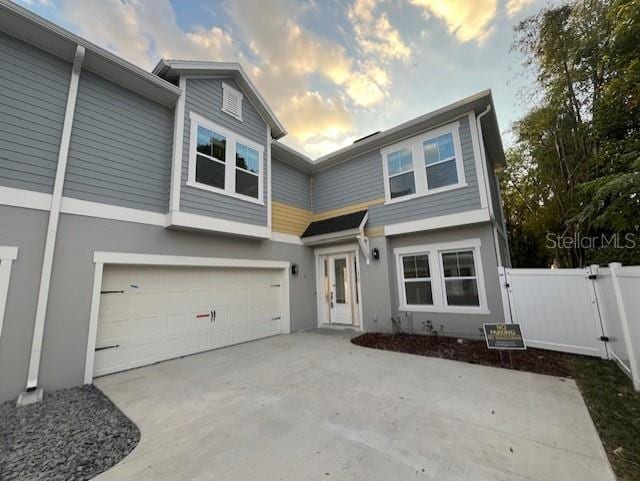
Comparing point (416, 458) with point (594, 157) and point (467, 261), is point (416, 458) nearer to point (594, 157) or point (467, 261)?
point (467, 261)

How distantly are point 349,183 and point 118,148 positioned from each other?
5937mm

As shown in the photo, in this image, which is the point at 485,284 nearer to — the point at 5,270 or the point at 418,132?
the point at 418,132

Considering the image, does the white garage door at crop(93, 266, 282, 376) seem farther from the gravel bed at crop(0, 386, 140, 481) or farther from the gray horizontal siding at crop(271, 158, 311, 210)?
the gray horizontal siding at crop(271, 158, 311, 210)

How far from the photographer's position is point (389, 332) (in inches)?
274

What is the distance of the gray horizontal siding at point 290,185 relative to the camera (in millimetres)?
8203

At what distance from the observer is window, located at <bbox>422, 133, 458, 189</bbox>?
658 cm

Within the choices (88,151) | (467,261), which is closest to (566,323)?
(467,261)

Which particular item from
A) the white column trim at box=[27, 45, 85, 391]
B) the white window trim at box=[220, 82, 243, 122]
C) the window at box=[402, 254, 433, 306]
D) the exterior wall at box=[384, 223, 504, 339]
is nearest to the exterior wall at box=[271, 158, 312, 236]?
the white window trim at box=[220, 82, 243, 122]

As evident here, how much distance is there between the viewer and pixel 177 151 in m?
5.44

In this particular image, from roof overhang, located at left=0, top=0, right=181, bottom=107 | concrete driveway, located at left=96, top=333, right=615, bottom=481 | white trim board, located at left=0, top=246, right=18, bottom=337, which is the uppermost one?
roof overhang, located at left=0, top=0, right=181, bottom=107

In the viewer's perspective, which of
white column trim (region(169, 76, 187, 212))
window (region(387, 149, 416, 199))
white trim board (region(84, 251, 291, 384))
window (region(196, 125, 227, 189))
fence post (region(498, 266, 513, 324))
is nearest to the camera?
white trim board (region(84, 251, 291, 384))

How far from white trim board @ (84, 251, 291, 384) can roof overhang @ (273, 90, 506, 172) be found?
137 inches

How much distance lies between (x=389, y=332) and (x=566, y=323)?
3599mm

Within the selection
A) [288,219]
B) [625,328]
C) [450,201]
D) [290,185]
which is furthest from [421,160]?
[625,328]
